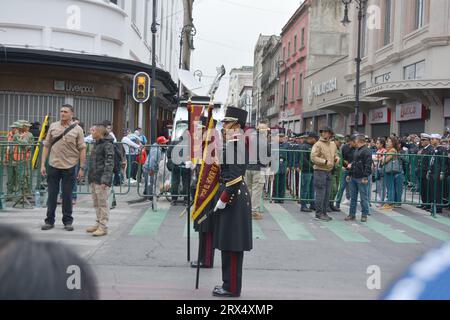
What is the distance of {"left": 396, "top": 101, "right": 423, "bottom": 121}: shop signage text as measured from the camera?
21.8 meters

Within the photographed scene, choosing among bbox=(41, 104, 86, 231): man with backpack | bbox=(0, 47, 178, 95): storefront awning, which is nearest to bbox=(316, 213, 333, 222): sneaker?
bbox=(41, 104, 86, 231): man with backpack

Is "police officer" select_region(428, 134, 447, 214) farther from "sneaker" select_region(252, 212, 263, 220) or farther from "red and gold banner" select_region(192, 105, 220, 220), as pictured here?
"red and gold banner" select_region(192, 105, 220, 220)

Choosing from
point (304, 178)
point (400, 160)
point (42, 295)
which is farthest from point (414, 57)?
point (42, 295)

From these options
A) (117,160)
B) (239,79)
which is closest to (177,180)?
(117,160)

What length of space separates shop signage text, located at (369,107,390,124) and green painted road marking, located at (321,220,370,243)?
16613mm

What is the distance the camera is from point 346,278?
6.63 meters

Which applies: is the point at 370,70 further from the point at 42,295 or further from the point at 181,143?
the point at 42,295

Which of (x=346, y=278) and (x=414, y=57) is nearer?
(x=346, y=278)

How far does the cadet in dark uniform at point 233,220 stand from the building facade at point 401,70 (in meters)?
15.2

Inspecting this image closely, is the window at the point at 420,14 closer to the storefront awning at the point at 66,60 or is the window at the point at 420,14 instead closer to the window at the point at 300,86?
the storefront awning at the point at 66,60

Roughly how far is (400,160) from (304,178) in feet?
7.90

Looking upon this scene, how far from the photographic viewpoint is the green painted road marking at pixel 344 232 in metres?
9.15

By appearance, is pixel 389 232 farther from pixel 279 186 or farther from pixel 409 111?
pixel 409 111

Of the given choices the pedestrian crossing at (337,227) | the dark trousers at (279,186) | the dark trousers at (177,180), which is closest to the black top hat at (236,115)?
the pedestrian crossing at (337,227)
